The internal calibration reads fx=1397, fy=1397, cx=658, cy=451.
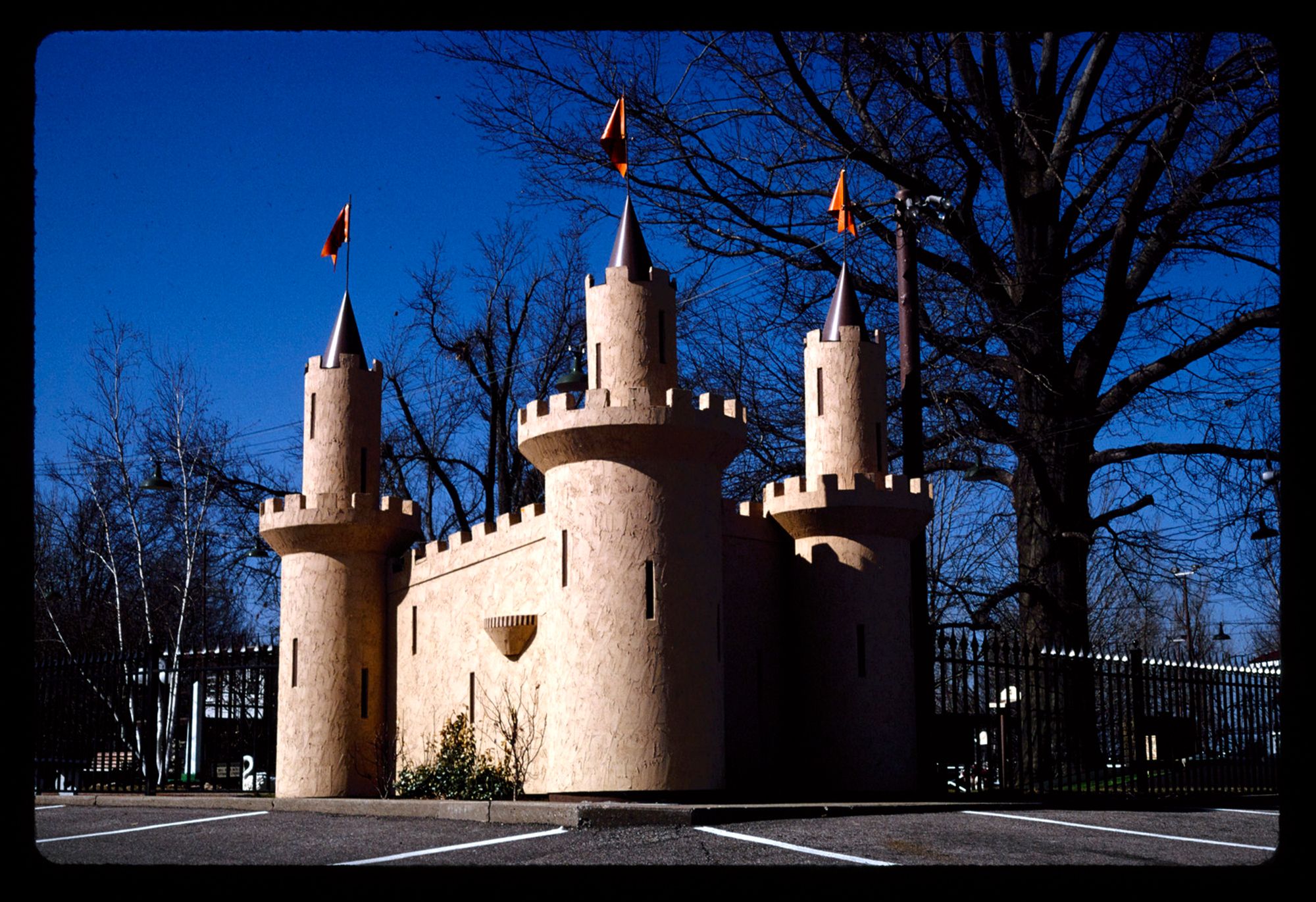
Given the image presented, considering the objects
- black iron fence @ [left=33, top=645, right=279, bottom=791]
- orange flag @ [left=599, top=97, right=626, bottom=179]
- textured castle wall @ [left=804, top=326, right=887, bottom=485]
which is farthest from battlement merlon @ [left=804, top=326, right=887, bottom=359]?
black iron fence @ [left=33, top=645, right=279, bottom=791]

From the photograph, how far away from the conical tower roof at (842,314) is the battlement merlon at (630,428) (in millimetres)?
2865

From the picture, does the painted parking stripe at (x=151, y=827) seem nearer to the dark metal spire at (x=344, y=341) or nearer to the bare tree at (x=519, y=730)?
the bare tree at (x=519, y=730)

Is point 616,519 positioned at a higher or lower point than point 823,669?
higher

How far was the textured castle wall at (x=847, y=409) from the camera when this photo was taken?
1688 centimetres

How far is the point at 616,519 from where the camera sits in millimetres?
14227

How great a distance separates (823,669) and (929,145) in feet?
39.2

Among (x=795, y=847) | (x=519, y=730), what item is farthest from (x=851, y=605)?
(x=795, y=847)

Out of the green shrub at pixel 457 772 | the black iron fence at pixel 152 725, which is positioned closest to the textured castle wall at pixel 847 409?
the green shrub at pixel 457 772

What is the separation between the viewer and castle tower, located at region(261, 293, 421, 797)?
58.5 ft

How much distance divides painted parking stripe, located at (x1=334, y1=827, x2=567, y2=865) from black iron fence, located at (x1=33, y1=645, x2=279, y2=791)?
929 cm

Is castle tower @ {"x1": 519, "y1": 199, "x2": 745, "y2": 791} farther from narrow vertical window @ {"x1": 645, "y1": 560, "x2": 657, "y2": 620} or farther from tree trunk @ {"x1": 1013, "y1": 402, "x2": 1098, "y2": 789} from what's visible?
tree trunk @ {"x1": 1013, "y1": 402, "x2": 1098, "y2": 789}
